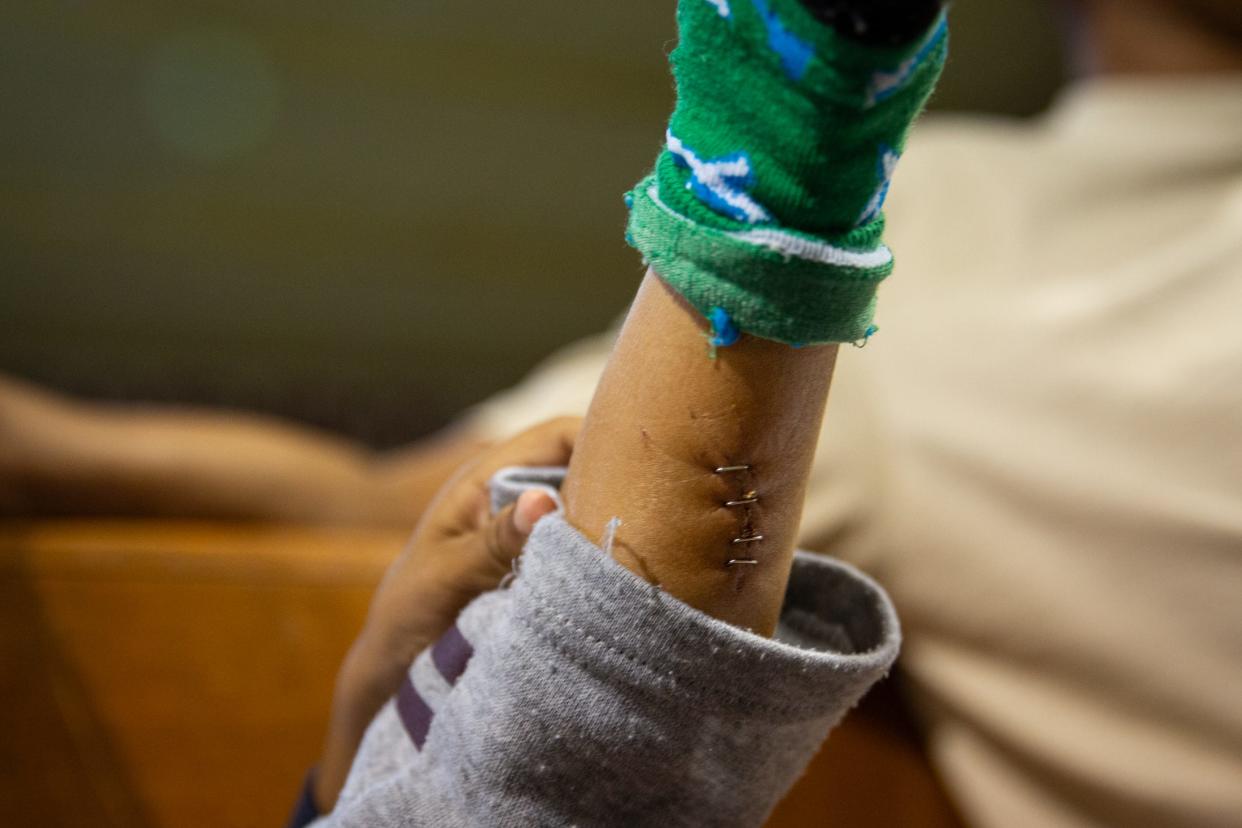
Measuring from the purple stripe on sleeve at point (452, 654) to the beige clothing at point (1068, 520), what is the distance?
10.5 inches

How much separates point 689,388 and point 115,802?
47cm

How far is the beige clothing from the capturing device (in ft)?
1.64

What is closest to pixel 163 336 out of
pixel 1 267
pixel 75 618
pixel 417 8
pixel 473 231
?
pixel 1 267

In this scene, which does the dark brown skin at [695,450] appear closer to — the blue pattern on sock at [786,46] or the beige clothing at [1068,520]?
the blue pattern on sock at [786,46]

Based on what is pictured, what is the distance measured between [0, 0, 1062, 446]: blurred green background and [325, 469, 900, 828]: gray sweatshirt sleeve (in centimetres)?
120

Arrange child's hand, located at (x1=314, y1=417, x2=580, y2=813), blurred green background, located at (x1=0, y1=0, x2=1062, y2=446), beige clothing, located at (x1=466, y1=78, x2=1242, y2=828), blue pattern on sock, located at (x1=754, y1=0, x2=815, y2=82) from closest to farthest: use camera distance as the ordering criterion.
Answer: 1. blue pattern on sock, located at (x1=754, y1=0, x2=815, y2=82)
2. child's hand, located at (x1=314, y1=417, x2=580, y2=813)
3. beige clothing, located at (x1=466, y1=78, x2=1242, y2=828)
4. blurred green background, located at (x1=0, y1=0, x2=1062, y2=446)

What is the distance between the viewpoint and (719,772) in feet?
1.14

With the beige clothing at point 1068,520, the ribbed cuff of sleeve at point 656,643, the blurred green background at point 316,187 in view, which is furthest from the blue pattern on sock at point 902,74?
the blurred green background at point 316,187

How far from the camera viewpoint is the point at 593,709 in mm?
321

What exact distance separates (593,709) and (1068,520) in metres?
0.33

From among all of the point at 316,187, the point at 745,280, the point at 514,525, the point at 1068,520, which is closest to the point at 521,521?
the point at 514,525

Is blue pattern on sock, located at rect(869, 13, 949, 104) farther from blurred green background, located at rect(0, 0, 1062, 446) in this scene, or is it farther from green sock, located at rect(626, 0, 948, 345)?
blurred green background, located at rect(0, 0, 1062, 446)

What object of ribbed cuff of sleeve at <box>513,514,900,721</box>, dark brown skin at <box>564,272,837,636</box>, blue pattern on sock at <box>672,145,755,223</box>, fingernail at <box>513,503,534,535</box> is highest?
blue pattern on sock at <box>672,145,755,223</box>

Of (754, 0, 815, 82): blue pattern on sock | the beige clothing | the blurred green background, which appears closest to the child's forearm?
(754, 0, 815, 82): blue pattern on sock
